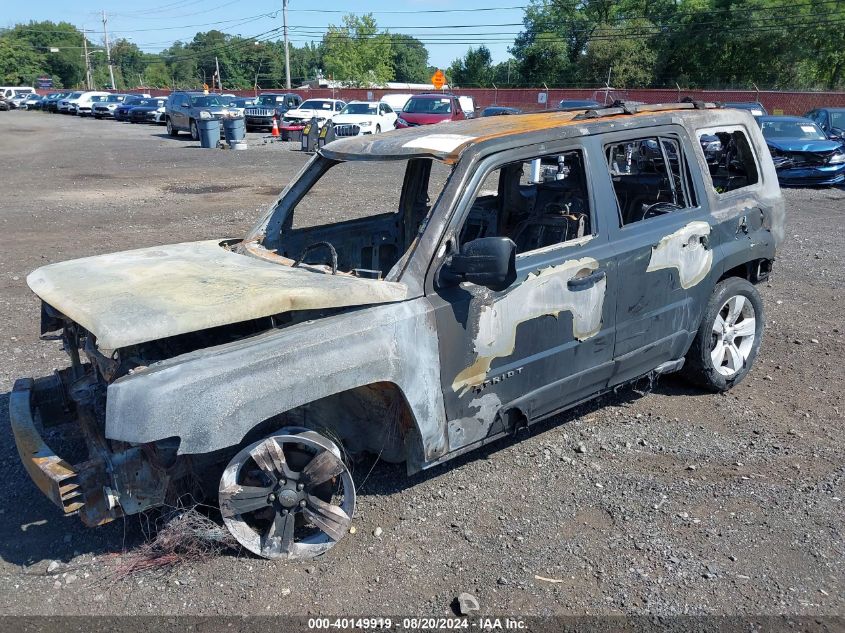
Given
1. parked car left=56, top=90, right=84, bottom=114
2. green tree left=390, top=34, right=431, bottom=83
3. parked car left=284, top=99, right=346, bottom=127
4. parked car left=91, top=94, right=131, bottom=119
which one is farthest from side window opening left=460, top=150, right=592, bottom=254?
green tree left=390, top=34, right=431, bottom=83

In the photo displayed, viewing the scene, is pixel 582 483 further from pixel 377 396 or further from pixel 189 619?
pixel 189 619

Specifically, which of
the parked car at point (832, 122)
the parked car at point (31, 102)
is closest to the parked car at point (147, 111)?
the parked car at point (31, 102)

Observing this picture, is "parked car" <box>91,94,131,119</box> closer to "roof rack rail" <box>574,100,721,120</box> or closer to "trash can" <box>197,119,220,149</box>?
"trash can" <box>197,119,220,149</box>

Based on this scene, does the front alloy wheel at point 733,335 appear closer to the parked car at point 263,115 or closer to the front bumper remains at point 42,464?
the front bumper remains at point 42,464

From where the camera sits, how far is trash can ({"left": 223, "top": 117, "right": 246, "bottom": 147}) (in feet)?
80.2

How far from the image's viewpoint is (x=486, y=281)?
341 cm

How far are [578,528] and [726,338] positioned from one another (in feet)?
7.17

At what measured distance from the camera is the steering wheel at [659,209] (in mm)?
4834

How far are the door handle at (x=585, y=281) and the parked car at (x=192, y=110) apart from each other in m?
26.3

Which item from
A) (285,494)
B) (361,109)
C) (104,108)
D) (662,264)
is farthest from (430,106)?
(104,108)

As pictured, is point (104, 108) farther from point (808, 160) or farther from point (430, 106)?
point (808, 160)

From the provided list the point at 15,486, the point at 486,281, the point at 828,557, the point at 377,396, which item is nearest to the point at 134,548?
the point at 15,486

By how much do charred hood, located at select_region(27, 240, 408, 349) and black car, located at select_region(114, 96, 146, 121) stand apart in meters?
41.7

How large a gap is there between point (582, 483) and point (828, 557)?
1231 millimetres
